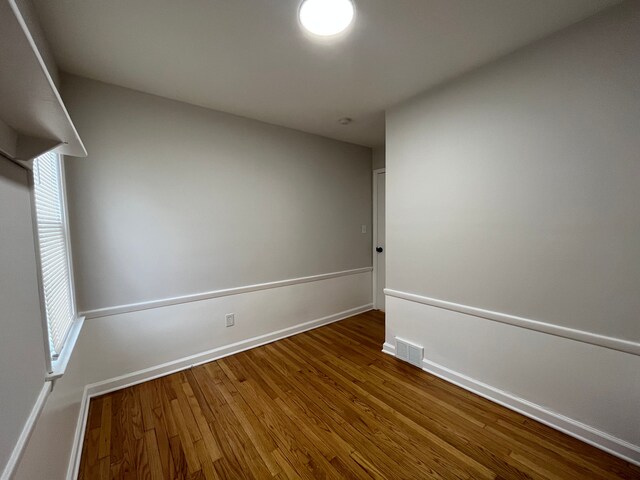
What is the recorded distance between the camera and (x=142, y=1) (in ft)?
4.25

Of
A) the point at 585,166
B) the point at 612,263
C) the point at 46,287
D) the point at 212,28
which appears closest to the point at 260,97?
the point at 212,28

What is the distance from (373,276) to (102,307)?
314 cm

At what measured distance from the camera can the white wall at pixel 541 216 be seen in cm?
139

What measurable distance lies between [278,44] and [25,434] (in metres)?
2.07

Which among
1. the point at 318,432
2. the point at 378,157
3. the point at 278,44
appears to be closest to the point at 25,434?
the point at 318,432

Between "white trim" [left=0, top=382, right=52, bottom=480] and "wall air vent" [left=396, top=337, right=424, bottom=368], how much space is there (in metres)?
2.37

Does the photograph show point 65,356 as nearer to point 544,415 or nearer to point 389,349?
point 389,349

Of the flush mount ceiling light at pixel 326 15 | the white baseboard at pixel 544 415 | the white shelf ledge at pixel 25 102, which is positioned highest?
the flush mount ceiling light at pixel 326 15

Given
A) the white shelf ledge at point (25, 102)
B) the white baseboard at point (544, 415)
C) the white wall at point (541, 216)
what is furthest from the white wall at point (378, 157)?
the white shelf ledge at point (25, 102)

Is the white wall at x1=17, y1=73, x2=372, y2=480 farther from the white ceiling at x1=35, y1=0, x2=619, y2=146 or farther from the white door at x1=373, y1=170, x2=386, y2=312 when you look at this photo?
the white door at x1=373, y1=170, x2=386, y2=312

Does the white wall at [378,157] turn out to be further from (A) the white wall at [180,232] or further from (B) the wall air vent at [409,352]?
(B) the wall air vent at [409,352]

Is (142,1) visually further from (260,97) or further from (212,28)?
(260,97)

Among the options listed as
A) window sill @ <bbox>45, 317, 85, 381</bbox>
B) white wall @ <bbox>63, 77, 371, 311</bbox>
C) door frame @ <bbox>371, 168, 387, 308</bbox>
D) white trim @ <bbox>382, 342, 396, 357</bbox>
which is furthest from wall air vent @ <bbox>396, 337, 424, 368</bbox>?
window sill @ <bbox>45, 317, 85, 381</bbox>

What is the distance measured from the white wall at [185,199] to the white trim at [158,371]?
0.61 m
